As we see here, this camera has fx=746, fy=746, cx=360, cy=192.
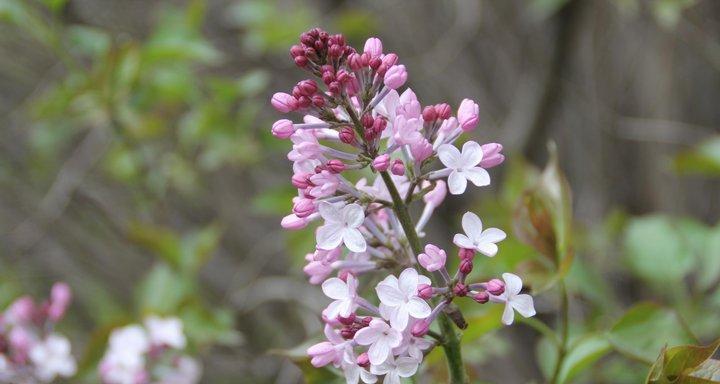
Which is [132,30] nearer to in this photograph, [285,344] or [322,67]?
[285,344]

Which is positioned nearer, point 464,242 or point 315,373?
point 464,242

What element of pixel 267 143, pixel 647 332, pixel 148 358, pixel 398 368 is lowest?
pixel 647 332

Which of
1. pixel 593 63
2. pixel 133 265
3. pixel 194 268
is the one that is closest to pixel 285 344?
pixel 133 265

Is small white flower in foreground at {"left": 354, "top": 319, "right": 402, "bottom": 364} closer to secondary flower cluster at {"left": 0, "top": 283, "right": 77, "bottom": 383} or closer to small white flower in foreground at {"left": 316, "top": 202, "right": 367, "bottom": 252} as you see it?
small white flower in foreground at {"left": 316, "top": 202, "right": 367, "bottom": 252}

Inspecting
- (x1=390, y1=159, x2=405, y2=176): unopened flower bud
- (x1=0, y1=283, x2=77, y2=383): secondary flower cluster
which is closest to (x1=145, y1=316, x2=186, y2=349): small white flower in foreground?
(x1=0, y1=283, x2=77, y2=383): secondary flower cluster

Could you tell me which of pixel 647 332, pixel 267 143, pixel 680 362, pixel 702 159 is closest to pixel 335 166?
pixel 680 362

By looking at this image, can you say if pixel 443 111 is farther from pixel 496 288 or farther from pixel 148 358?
pixel 148 358
